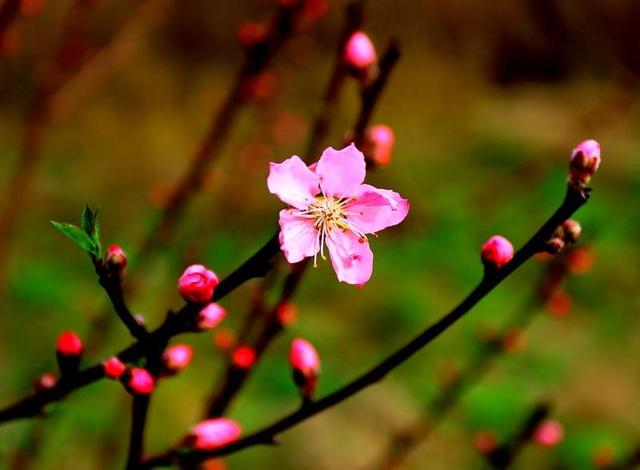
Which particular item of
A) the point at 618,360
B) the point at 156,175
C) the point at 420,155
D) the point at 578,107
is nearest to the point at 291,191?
the point at 618,360

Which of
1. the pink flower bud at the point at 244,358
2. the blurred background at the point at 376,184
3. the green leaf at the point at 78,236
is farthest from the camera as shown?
the blurred background at the point at 376,184

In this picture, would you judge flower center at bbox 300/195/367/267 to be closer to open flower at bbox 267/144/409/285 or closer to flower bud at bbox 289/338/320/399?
open flower at bbox 267/144/409/285

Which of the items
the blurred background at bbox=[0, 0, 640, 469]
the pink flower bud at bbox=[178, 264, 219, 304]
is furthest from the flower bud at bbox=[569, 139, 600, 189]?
the blurred background at bbox=[0, 0, 640, 469]

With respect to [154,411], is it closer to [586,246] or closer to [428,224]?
[586,246]

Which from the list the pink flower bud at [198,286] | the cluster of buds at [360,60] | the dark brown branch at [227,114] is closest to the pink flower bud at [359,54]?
the cluster of buds at [360,60]

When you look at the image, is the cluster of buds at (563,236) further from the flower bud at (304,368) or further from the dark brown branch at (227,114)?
the dark brown branch at (227,114)
